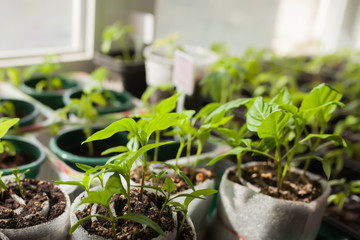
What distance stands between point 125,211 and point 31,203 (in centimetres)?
15

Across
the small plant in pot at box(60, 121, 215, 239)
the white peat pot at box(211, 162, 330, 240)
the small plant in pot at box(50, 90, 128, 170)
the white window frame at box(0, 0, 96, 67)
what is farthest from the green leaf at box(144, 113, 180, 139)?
the white window frame at box(0, 0, 96, 67)

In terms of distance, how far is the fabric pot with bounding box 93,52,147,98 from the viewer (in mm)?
1418

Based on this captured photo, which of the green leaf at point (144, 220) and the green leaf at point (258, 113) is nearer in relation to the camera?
the green leaf at point (144, 220)

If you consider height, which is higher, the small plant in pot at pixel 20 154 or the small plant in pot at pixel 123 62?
the small plant in pot at pixel 123 62

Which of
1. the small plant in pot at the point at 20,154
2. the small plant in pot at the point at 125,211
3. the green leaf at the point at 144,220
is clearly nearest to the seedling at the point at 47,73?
the small plant in pot at the point at 20,154

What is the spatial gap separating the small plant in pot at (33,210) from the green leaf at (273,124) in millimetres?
342

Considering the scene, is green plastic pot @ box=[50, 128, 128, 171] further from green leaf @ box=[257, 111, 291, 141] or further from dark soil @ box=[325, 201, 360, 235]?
dark soil @ box=[325, 201, 360, 235]

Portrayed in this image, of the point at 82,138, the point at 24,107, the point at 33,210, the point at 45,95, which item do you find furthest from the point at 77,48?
the point at 33,210

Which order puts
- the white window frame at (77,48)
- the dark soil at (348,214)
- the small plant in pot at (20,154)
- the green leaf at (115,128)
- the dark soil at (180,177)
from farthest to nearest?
the white window frame at (77,48), the dark soil at (348,214), the small plant in pot at (20,154), the dark soil at (180,177), the green leaf at (115,128)

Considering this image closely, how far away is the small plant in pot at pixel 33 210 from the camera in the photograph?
59 centimetres

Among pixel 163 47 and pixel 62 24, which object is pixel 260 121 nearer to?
pixel 163 47

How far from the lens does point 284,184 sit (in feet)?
2.63

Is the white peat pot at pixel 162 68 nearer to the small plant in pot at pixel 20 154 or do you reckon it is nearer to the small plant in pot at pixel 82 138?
the small plant in pot at pixel 82 138

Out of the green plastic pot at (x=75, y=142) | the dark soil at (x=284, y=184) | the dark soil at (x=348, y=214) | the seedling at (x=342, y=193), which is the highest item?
the dark soil at (x=284, y=184)
